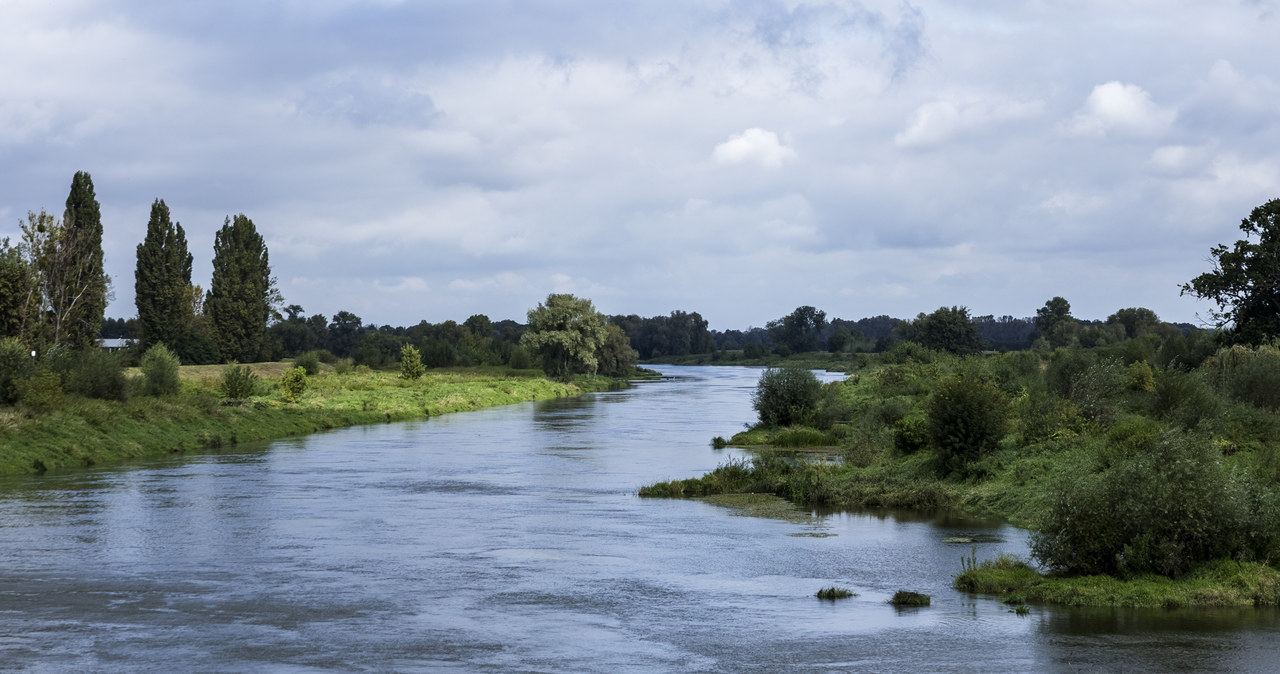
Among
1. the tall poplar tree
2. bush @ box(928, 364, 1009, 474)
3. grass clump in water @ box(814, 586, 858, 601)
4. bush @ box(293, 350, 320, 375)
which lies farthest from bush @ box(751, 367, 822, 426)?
bush @ box(293, 350, 320, 375)

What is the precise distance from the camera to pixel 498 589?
16719mm

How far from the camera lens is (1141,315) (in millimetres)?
121688

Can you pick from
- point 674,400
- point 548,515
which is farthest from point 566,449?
point 674,400

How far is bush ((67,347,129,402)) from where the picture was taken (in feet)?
132

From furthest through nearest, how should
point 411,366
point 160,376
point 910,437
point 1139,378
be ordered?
point 411,366 < point 160,376 < point 1139,378 < point 910,437

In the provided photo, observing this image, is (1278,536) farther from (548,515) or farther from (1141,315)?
(1141,315)

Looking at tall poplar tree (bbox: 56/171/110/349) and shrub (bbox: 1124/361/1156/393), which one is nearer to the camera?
shrub (bbox: 1124/361/1156/393)

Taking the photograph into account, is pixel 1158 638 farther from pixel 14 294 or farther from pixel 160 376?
pixel 14 294

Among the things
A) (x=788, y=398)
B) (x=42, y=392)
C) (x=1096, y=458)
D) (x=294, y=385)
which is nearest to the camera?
(x=1096, y=458)

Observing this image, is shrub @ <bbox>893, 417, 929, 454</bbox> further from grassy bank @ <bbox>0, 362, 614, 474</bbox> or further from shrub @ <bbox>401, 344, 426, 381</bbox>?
shrub @ <bbox>401, 344, 426, 381</bbox>

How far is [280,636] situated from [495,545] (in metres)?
7.31

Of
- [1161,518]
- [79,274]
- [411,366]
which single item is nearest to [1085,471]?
[1161,518]

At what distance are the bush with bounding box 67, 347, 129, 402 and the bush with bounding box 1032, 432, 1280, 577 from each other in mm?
36911

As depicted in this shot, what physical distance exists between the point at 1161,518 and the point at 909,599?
4.04 metres
